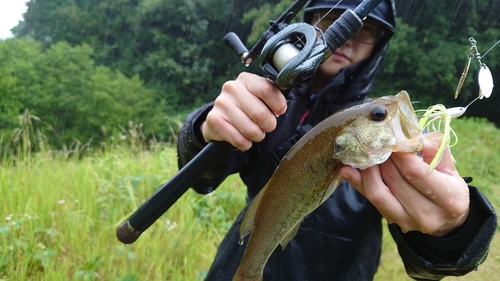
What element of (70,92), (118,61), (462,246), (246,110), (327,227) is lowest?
(118,61)

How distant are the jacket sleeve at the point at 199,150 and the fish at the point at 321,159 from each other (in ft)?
1.59

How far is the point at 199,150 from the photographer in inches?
67.2

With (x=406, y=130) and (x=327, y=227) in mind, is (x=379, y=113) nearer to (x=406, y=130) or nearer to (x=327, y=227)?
(x=406, y=130)

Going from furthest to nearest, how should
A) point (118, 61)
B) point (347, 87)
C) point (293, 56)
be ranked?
point (118, 61) < point (347, 87) < point (293, 56)

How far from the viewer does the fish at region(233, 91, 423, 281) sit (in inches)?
43.7

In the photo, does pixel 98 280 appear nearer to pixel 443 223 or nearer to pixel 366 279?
pixel 366 279

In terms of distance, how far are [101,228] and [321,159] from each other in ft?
7.69

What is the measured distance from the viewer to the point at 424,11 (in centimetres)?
641

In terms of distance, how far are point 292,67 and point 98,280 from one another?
221 cm

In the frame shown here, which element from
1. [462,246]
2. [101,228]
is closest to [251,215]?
[462,246]

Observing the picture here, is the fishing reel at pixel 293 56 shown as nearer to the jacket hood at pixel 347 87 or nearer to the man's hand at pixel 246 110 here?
the man's hand at pixel 246 110

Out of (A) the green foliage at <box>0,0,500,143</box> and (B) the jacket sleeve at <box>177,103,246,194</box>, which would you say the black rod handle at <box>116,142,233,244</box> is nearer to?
(B) the jacket sleeve at <box>177,103,246,194</box>

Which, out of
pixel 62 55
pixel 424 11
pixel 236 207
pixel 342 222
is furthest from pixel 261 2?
pixel 342 222

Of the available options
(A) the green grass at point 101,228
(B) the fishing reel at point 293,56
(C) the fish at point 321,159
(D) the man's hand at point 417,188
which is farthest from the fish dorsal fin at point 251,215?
(A) the green grass at point 101,228
